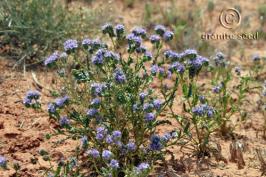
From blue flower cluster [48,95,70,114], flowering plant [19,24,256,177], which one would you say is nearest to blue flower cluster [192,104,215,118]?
flowering plant [19,24,256,177]

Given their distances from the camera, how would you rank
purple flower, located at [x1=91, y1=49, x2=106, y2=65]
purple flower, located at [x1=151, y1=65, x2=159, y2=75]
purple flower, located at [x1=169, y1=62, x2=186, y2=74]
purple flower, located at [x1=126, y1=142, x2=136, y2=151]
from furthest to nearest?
purple flower, located at [x1=169, y1=62, x2=186, y2=74] < purple flower, located at [x1=151, y1=65, x2=159, y2=75] < purple flower, located at [x1=91, y1=49, x2=106, y2=65] < purple flower, located at [x1=126, y1=142, x2=136, y2=151]

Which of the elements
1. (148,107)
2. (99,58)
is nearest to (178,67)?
(148,107)

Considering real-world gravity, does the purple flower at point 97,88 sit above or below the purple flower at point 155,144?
above

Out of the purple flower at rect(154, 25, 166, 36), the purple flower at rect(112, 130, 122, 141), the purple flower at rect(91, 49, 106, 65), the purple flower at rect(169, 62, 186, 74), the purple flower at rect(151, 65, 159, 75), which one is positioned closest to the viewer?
the purple flower at rect(112, 130, 122, 141)

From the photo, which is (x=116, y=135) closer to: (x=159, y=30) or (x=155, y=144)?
(x=155, y=144)

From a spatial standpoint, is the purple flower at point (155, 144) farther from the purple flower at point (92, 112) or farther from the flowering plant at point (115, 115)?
the purple flower at point (92, 112)

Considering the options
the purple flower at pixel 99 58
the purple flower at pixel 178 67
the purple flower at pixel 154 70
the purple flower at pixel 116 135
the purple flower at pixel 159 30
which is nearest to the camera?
the purple flower at pixel 116 135

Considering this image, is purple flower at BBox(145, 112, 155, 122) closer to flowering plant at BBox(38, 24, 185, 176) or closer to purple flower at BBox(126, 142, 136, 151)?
flowering plant at BBox(38, 24, 185, 176)

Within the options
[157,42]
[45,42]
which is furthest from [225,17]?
[157,42]

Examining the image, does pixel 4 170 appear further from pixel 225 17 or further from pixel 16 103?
pixel 225 17

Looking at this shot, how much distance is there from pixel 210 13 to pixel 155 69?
358cm

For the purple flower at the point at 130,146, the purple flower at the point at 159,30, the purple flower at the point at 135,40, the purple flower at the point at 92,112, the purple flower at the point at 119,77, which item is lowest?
the purple flower at the point at 130,146

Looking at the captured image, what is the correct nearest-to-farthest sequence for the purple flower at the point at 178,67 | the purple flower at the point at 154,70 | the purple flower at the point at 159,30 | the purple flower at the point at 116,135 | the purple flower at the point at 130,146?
the purple flower at the point at 116,135 < the purple flower at the point at 130,146 < the purple flower at the point at 154,70 < the purple flower at the point at 178,67 < the purple flower at the point at 159,30

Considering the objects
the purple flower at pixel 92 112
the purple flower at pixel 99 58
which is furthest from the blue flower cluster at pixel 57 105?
the purple flower at pixel 99 58
